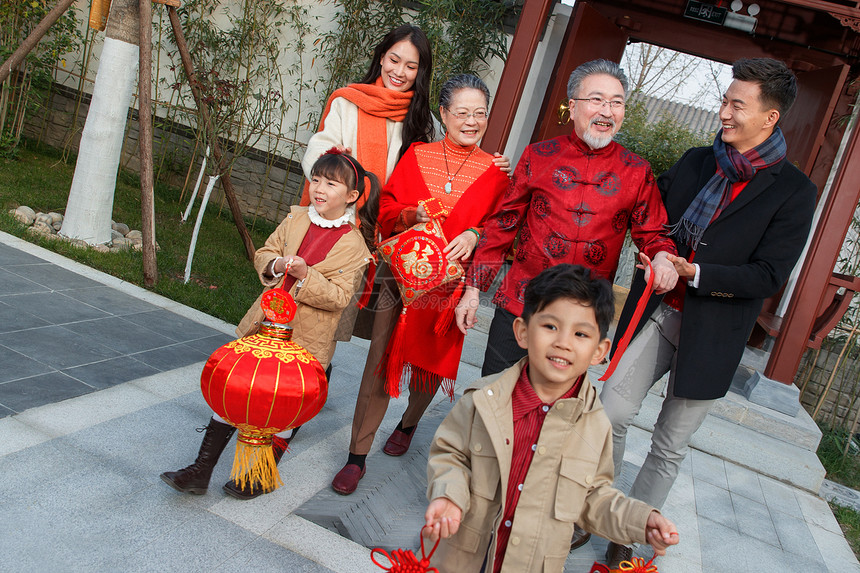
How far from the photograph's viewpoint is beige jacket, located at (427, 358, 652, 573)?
1633 mm

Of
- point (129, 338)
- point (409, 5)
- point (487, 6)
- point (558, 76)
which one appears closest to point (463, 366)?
point (129, 338)

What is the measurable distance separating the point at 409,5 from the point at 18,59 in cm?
372

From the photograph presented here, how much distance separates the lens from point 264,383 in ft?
6.30

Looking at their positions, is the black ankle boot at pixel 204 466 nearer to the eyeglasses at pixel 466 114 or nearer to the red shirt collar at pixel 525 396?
the red shirt collar at pixel 525 396

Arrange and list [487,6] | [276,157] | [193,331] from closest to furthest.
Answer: [193,331] < [487,6] < [276,157]

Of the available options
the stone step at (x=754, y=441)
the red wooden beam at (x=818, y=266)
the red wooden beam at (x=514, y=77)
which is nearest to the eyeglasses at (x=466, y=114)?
the red wooden beam at (x=514, y=77)

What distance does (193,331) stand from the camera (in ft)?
13.0

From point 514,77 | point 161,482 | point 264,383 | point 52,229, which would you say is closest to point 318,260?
point 264,383

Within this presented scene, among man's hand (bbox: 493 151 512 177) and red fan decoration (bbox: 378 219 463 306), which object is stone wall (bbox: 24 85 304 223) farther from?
red fan decoration (bbox: 378 219 463 306)

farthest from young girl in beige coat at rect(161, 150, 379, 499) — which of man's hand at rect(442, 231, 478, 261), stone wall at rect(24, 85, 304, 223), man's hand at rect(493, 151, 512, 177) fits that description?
stone wall at rect(24, 85, 304, 223)

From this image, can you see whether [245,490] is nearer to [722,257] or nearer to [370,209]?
[370,209]

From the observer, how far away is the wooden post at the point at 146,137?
4375mm

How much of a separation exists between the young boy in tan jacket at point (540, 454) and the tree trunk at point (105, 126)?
4181 mm

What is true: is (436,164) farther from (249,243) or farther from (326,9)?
(326,9)
